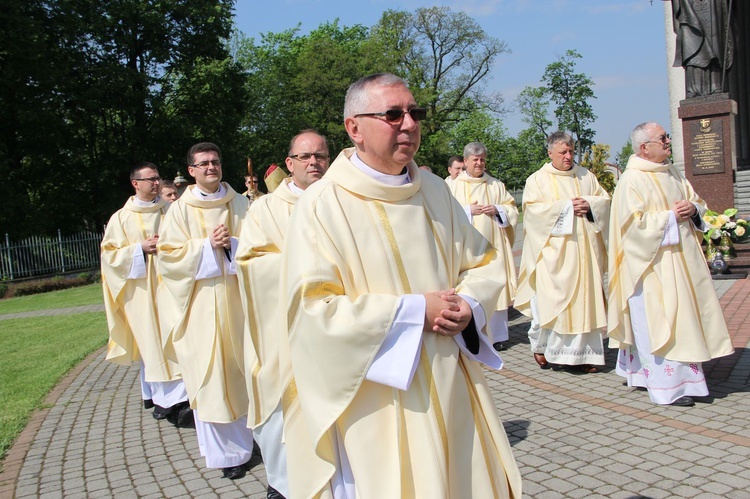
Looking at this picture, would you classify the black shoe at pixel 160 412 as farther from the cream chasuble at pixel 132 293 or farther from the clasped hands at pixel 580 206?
the clasped hands at pixel 580 206

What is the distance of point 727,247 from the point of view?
459 inches

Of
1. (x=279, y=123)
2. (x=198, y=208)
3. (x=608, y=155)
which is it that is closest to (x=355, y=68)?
(x=279, y=123)

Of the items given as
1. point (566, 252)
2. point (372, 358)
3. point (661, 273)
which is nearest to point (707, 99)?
point (566, 252)

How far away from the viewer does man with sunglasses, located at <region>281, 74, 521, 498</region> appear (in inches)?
99.5

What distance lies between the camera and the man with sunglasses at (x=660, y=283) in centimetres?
577

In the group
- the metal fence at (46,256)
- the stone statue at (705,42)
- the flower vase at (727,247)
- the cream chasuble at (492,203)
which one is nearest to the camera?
the cream chasuble at (492,203)

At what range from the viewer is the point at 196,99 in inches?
1223

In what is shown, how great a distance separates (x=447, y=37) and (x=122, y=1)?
22537 mm

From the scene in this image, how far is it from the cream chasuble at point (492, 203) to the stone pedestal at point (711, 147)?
5607mm

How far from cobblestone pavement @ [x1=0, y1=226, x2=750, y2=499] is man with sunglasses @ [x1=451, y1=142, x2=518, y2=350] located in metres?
1.17

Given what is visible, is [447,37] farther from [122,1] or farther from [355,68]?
[122,1]

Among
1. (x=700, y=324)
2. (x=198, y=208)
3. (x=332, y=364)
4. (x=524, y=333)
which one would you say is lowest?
(x=524, y=333)

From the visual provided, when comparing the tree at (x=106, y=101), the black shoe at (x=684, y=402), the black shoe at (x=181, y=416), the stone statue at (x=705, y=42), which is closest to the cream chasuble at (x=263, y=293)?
the black shoe at (x=181, y=416)

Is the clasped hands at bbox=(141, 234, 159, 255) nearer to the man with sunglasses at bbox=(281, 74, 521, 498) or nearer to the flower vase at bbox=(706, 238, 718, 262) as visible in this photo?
the man with sunglasses at bbox=(281, 74, 521, 498)
